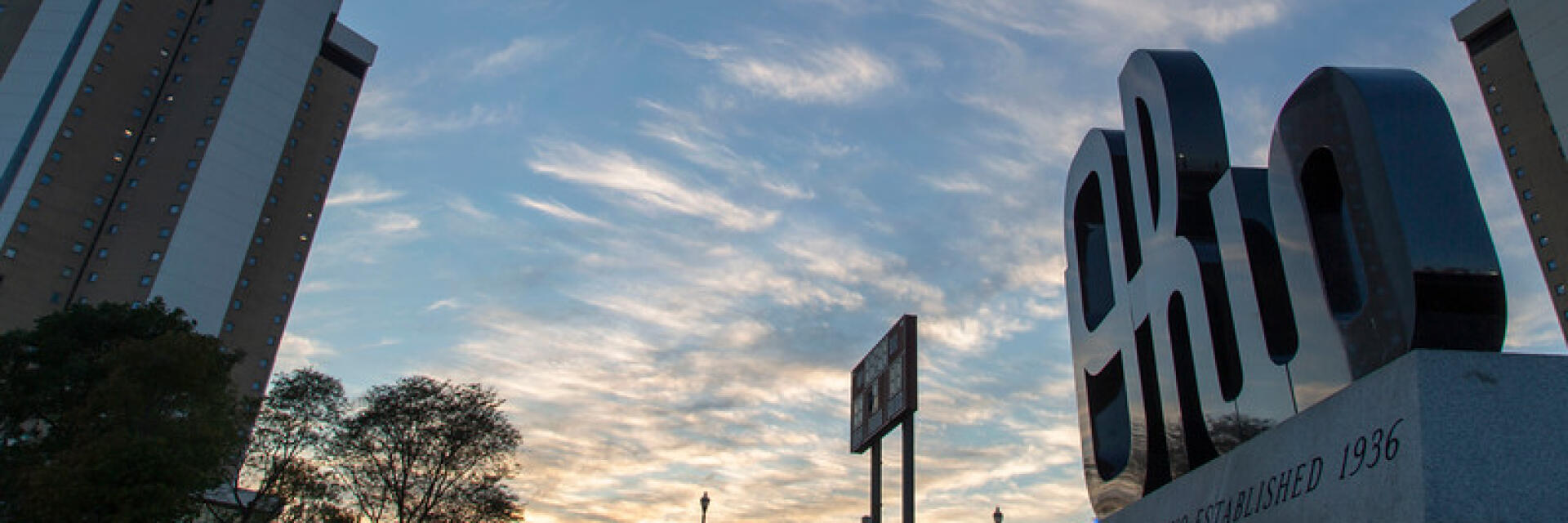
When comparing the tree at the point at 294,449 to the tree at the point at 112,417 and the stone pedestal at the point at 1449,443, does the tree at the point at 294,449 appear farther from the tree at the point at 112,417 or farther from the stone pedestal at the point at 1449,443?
the stone pedestal at the point at 1449,443

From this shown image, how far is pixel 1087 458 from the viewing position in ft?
62.8

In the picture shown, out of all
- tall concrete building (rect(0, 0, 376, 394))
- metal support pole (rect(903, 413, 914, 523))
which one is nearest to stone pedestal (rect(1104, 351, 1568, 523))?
metal support pole (rect(903, 413, 914, 523))

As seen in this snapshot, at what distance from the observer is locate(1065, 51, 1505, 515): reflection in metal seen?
941 centimetres

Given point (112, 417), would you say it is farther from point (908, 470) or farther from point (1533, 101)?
point (1533, 101)

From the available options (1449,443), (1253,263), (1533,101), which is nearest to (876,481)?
(1253,263)

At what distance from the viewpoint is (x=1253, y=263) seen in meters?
12.6

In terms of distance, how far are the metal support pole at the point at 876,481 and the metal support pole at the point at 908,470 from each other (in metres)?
2.65

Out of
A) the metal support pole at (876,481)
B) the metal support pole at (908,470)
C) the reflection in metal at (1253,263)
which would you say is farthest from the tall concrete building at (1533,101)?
the reflection in metal at (1253,263)

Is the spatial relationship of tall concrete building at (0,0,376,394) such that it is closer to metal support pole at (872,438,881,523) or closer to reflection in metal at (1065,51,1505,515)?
metal support pole at (872,438,881,523)

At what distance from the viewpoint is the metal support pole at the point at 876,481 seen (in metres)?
28.0

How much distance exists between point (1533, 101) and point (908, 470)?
97476 mm

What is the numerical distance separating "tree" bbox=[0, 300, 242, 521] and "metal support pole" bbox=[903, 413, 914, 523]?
77.5 ft

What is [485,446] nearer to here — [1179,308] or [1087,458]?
[1087,458]

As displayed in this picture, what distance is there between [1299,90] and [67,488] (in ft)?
114
